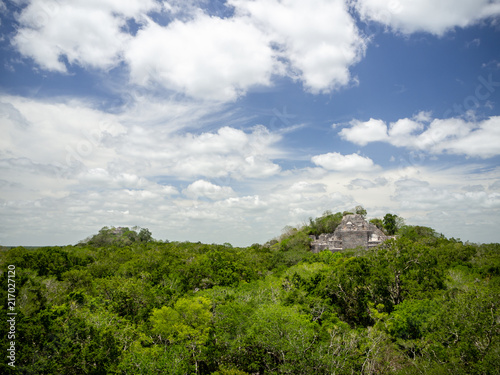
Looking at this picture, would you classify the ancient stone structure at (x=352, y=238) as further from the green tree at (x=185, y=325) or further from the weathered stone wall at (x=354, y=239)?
the green tree at (x=185, y=325)

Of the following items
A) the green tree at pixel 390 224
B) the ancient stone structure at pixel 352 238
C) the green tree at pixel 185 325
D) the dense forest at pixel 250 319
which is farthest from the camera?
the green tree at pixel 390 224

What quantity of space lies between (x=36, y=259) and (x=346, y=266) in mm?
32151

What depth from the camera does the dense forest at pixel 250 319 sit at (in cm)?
1485

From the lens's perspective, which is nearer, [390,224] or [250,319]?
[250,319]

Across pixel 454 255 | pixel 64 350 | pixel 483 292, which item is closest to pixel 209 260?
pixel 64 350

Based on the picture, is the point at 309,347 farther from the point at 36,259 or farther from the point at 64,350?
the point at 36,259

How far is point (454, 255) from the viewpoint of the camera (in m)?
40.7

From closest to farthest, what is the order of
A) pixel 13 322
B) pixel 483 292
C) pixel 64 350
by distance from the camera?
pixel 13 322 < pixel 64 350 < pixel 483 292

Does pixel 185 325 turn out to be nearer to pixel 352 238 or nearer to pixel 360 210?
pixel 352 238

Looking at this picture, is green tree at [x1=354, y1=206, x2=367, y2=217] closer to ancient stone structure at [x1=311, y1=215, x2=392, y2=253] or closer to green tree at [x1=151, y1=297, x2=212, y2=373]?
ancient stone structure at [x1=311, y1=215, x2=392, y2=253]

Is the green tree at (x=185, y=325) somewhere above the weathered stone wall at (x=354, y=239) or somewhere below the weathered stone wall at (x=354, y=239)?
below

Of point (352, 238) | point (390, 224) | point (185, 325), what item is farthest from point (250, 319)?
point (390, 224)

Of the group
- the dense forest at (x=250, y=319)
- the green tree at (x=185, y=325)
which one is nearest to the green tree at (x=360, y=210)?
the dense forest at (x=250, y=319)

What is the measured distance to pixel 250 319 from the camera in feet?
61.9
